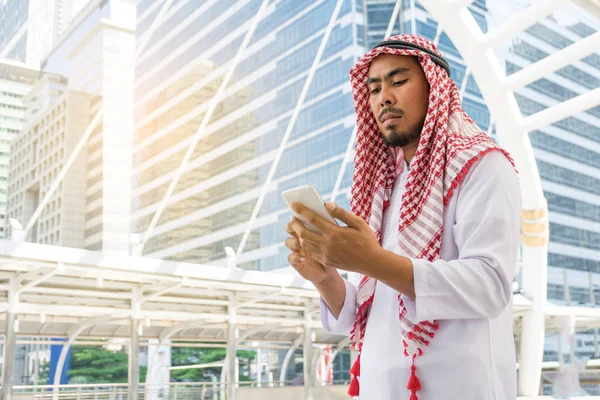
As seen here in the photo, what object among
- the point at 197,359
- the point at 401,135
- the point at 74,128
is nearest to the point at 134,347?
the point at 401,135

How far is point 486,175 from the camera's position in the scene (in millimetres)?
1017

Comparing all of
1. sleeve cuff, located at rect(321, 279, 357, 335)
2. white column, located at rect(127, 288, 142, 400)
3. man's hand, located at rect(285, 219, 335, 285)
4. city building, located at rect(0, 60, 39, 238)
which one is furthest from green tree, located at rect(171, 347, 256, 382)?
man's hand, located at rect(285, 219, 335, 285)

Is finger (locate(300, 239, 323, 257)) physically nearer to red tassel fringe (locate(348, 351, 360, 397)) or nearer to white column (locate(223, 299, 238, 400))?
red tassel fringe (locate(348, 351, 360, 397))

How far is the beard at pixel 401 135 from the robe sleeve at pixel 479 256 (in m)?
0.18

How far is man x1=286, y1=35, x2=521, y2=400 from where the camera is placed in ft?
3.04

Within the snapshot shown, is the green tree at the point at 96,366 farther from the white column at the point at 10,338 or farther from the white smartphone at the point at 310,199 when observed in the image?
the white smartphone at the point at 310,199

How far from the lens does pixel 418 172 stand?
1.13m

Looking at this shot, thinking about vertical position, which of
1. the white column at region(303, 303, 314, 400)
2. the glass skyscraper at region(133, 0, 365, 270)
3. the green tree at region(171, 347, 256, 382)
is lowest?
the green tree at region(171, 347, 256, 382)

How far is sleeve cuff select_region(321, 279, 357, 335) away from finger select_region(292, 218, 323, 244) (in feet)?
1.05

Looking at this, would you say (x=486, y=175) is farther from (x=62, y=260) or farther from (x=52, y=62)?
(x=52, y=62)

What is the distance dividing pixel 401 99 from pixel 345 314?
0.40 metres

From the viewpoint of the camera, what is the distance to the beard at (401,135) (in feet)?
3.91

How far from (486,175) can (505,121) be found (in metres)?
7.63

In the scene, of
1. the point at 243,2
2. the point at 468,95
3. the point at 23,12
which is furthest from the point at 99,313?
the point at 243,2
